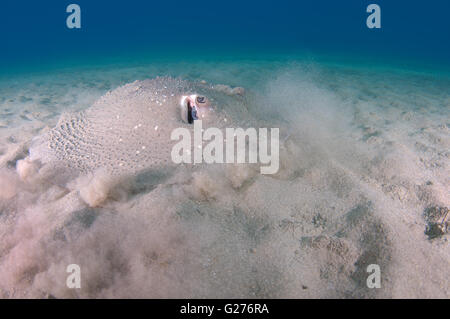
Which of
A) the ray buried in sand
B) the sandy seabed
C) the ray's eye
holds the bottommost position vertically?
the sandy seabed

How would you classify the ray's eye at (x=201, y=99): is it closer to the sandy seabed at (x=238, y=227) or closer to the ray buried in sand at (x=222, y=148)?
the ray buried in sand at (x=222, y=148)

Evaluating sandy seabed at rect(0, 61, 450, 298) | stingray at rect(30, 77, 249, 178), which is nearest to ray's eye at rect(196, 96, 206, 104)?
stingray at rect(30, 77, 249, 178)

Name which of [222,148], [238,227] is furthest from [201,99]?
[238,227]

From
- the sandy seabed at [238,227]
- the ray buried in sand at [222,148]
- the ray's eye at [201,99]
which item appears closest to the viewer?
the sandy seabed at [238,227]

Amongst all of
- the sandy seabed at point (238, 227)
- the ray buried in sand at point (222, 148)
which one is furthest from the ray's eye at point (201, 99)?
the sandy seabed at point (238, 227)

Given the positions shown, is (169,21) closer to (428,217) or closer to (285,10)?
(285,10)

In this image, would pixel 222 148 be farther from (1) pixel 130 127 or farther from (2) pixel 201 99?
(1) pixel 130 127

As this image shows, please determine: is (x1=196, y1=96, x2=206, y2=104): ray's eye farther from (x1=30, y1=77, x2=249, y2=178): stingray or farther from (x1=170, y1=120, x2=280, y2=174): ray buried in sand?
(x1=170, y1=120, x2=280, y2=174): ray buried in sand
